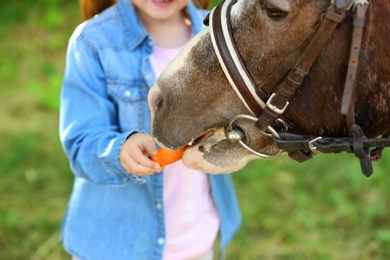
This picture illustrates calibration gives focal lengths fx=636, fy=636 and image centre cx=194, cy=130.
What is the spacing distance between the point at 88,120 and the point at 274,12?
32.6 inches

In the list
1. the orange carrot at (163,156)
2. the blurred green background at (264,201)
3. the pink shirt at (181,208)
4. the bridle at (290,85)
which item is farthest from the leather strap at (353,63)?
the blurred green background at (264,201)

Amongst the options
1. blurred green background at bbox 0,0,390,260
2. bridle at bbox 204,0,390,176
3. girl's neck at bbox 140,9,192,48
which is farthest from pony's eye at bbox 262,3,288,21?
blurred green background at bbox 0,0,390,260

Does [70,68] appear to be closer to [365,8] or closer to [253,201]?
[365,8]

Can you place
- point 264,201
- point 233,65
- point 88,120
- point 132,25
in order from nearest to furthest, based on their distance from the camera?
point 233,65
point 88,120
point 132,25
point 264,201

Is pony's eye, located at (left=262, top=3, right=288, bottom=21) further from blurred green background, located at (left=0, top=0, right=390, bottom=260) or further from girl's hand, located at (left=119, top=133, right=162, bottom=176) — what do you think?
blurred green background, located at (left=0, top=0, right=390, bottom=260)

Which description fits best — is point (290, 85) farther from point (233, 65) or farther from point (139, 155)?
point (139, 155)

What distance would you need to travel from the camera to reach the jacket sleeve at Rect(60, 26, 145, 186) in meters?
2.13

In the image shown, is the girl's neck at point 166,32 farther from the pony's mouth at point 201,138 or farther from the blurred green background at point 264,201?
the blurred green background at point 264,201

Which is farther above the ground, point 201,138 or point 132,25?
point 132,25

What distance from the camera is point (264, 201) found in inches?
166

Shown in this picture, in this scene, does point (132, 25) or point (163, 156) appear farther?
point (132, 25)

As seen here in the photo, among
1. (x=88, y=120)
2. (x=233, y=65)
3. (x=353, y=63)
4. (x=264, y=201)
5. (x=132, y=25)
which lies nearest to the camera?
(x=353, y=63)

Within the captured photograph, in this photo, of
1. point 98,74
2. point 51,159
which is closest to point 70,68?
point 98,74

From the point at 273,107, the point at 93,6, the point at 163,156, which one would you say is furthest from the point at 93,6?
the point at 273,107
